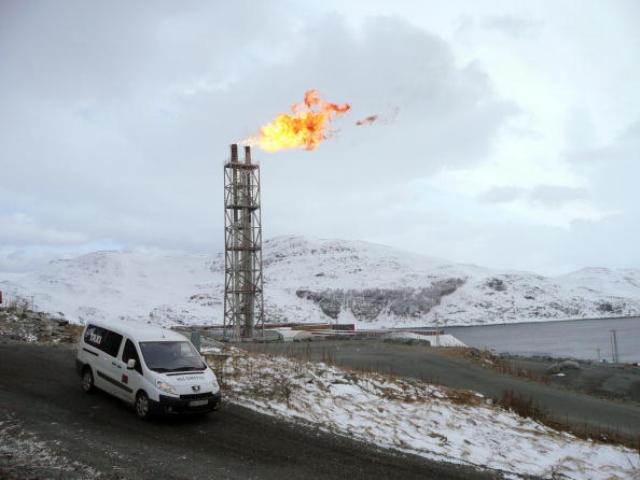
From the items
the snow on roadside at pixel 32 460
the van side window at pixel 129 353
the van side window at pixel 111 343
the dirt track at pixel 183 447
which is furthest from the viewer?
the van side window at pixel 111 343

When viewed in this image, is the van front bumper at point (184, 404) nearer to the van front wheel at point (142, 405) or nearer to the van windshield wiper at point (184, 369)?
the van front wheel at point (142, 405)

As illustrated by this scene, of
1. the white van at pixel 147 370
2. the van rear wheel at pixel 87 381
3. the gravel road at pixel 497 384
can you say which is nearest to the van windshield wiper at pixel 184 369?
the white van at pixel 147 370

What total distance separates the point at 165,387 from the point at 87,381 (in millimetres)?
3600

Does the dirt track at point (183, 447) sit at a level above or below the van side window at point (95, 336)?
below

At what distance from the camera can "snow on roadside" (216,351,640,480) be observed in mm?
11875

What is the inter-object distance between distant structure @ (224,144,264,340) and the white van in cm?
3344

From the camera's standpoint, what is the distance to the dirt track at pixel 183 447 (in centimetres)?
886

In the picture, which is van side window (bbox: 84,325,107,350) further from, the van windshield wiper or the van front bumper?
the van front bumper

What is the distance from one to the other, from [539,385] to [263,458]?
19691 mm

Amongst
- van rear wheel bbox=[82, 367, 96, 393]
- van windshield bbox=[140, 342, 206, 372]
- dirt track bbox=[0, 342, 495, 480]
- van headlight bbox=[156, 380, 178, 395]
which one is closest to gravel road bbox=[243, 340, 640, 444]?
dirt track bbox=[0, 342, 495, 480]

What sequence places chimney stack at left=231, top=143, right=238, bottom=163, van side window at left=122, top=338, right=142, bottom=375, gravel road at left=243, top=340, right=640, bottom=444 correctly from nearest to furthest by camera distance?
van side window at left=122, top=338, right=142, bottom=375 → gravel road at left=243, top=340, right=640, bottom=444 → chimney stack at left=231, top=143, right=238, bottom=163

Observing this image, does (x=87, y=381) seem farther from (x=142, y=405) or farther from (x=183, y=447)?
(x=183, y=447)

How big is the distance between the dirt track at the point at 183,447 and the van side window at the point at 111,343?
1.29 m

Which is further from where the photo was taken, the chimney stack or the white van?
the chimney stack
